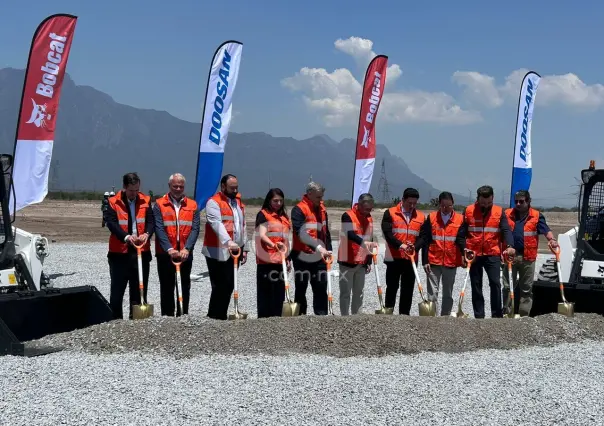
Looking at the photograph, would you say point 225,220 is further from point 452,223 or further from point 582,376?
point 582,376

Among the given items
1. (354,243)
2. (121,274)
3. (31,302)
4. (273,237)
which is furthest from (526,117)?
(31,302)

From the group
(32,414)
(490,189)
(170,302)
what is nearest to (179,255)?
(170,302)

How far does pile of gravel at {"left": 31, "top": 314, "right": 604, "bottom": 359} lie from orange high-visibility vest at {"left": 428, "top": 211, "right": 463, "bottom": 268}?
127cm

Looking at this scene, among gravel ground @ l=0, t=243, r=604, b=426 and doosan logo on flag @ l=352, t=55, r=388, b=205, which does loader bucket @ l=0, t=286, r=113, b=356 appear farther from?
doosan logo on flag @ l=352, t=55, r=388, b=205

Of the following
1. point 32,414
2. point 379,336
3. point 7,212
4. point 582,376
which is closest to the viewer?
point 32,414

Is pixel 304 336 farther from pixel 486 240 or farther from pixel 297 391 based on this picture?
pixel 486 240

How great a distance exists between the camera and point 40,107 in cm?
1142

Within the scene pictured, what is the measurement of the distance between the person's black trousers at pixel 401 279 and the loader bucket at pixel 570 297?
1605 millimetres

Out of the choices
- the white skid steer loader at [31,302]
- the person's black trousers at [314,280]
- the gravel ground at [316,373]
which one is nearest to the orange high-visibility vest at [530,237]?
the gravel ground at [316,373]

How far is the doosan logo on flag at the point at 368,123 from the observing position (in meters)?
13.4

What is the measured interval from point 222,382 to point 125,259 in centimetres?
299

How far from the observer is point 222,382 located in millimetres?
5500

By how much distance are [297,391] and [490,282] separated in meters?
4.29

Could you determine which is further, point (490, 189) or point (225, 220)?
point (490, 189)
